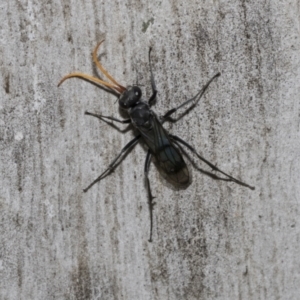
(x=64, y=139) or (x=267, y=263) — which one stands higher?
(x=64, y=139)

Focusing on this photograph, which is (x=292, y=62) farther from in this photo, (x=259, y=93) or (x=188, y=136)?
(x=188, y=136)

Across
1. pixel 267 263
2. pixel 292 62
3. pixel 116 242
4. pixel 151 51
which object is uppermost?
pixel 151 51

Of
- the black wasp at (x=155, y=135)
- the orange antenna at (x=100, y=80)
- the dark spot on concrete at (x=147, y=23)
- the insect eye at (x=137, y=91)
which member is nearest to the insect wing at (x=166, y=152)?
the black wasp at (x=155, y=135)

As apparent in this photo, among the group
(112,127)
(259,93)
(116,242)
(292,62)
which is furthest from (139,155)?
(292,62)

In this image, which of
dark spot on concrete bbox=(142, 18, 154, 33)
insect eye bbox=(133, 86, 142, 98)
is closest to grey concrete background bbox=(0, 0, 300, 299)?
dark spot on concrete bbox=(142, 18, 154, 33)

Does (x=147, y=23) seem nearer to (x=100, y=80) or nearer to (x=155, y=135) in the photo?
(x=100, y=80)

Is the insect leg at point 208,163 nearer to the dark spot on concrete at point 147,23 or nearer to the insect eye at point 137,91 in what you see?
the insect eye at point 137,91

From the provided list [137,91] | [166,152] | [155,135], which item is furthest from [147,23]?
[166,152]
